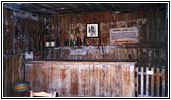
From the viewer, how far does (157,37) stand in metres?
7.05

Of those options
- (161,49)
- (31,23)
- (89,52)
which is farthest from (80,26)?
(161,49)

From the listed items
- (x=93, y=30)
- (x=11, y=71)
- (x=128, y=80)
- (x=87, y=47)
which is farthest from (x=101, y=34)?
(x=11, y=71)

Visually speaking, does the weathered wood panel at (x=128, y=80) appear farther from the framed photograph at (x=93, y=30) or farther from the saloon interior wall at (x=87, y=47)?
the framed photograph at (x=93, y=30)

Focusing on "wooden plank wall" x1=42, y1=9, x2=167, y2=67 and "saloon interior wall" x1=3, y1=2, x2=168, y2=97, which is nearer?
"saloon interior wall" x1=3, y1=2, x2=168, y2=97

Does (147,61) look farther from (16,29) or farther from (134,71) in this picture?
(16,29)

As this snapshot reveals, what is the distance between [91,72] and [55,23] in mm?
3738

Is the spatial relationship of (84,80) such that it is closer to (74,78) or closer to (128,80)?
(74,78)

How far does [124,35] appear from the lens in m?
7.49

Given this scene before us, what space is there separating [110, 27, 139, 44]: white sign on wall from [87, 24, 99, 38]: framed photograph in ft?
2.13

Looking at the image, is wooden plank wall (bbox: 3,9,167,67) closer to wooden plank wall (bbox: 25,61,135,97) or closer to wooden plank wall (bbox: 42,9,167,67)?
wooden plank wall (bbox: 42,9,167,67)

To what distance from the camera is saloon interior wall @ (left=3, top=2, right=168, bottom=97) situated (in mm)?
5554

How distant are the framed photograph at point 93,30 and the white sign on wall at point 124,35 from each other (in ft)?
2.13

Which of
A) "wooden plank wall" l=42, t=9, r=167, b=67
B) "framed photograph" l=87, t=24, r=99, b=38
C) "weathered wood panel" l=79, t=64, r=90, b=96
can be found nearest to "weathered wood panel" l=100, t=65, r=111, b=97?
"weathered wood panel" l=79, t=64, r=90, b=96

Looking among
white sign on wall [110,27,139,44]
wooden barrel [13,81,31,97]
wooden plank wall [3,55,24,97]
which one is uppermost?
white sign on wall [110,27,139,44]
